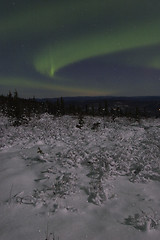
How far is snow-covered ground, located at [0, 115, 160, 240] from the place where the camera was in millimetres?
3732

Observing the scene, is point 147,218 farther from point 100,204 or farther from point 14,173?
point 14,173

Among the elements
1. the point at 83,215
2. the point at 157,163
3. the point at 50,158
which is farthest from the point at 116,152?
the point at 83,215

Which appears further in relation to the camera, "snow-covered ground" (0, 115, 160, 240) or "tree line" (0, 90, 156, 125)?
"tree line" (0, 90, 156, 125)

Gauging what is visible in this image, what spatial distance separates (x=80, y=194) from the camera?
5.27 m

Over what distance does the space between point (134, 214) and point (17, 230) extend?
2.97m

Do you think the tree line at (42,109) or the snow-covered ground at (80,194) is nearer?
the snow-covered ground at (80,194)

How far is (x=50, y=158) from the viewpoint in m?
8.38

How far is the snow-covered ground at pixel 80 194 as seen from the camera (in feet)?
12.2

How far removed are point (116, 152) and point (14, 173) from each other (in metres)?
5.34

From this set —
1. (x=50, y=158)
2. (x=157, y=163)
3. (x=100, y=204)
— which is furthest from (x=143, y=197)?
(x=50, y=158)

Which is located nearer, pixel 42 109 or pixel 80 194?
pixel 80 194

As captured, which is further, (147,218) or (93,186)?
(93,186)

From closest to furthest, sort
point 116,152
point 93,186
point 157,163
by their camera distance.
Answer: point 93,186
point 157,163
point 116,152

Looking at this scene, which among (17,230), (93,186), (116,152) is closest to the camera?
(17,230)
